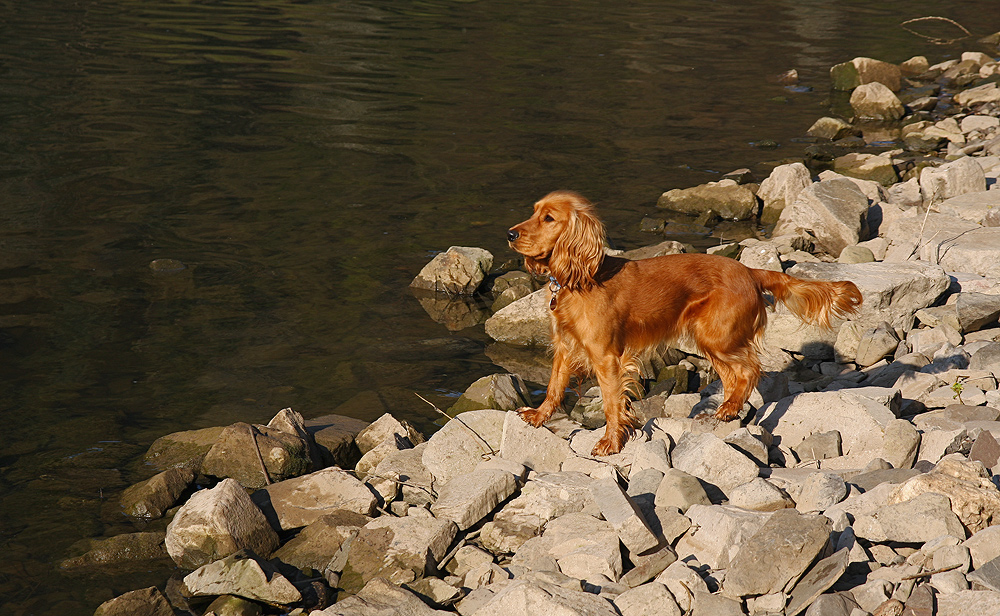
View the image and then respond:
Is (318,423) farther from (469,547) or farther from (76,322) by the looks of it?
(76,322)

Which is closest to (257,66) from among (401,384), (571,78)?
(571,78)

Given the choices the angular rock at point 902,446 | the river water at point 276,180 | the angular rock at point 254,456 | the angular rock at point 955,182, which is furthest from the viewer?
the angular rock at point 955,182

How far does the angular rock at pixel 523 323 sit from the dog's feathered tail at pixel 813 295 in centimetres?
279

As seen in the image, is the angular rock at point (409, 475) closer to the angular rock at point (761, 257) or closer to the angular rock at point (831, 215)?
the angular rock at point (761, 257)

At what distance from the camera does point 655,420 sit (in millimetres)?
6254

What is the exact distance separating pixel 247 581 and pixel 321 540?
648 millimetres

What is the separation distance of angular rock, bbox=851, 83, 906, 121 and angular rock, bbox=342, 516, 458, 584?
624 inches

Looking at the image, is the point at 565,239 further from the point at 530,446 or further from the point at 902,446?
the point at 902,446

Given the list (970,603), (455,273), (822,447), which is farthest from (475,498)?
(455,273)

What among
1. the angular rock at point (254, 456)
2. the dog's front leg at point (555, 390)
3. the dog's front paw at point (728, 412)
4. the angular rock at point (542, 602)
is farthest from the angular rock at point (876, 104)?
the angular rock at point (542, 602)

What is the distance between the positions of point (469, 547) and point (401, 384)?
299cm

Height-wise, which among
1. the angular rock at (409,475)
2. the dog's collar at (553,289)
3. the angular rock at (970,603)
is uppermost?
the dog's collar at (553,289)

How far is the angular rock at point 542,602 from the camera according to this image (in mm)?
4094

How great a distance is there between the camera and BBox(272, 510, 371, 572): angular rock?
541cm
